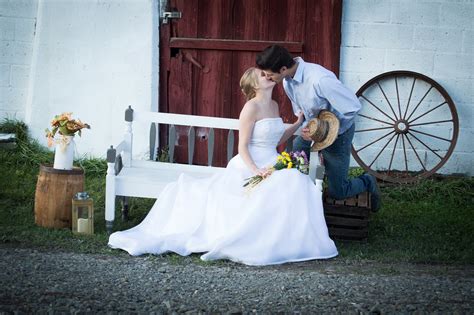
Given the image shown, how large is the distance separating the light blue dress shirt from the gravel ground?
3.66ft

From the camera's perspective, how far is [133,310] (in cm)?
427

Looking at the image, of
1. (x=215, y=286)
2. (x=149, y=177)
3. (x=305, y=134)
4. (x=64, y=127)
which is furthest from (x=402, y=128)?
(x=215, y=286)

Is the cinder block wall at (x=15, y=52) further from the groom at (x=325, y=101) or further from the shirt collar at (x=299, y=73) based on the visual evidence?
the shirt collar at (x=299, y=73)

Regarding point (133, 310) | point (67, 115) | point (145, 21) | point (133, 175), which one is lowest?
point (133, 310)

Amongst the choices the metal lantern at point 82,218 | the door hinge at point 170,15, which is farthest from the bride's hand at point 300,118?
the door hinge at point 170,15

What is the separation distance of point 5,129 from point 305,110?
3542 mm

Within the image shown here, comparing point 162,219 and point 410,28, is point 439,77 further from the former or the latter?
point 162,219

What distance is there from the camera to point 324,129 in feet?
19.9

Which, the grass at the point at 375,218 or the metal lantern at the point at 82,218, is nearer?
the grass at the point at 375,218

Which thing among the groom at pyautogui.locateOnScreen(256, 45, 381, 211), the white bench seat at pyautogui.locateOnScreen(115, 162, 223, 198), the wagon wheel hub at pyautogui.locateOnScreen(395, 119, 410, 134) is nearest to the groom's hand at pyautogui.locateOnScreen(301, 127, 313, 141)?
the groom at pyautogui.locateOnScreen(256, 45, 381, 211)

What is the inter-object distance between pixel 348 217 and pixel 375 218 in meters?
0.81

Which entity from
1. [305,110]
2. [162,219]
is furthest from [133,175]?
[305,110]

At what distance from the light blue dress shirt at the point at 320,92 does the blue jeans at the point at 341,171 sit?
20cm

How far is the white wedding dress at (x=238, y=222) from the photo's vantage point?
220 inches
